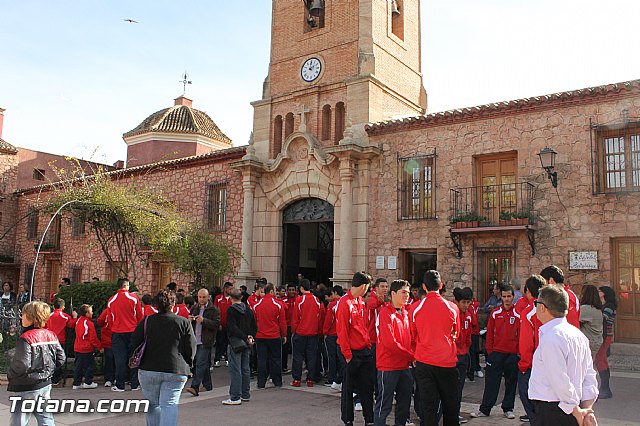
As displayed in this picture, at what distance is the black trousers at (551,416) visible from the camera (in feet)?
12.0

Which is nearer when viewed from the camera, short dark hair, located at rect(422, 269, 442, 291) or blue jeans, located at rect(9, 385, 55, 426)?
blue jeans, located at rect(9, 385, 55, 426)

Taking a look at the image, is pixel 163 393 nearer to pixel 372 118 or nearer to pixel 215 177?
pixel 372 118

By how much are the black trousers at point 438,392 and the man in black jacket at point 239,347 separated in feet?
11.1

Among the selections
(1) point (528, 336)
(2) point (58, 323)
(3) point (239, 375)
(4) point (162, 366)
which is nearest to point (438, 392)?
(1) point (528, 336)

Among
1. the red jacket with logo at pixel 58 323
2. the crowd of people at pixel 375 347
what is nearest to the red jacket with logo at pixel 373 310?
the crowd of people at pixel 375 347

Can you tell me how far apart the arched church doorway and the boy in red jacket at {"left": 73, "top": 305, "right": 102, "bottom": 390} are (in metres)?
8.06

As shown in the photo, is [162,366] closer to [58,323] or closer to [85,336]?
[85,336]

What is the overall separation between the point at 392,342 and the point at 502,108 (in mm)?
8823

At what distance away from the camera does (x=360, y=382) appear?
696 centimetres

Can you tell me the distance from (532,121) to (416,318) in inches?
346

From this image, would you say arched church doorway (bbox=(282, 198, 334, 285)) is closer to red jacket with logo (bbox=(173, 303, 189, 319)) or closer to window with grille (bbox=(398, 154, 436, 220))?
window with grille (bbox=(398, 154, 436, 220))

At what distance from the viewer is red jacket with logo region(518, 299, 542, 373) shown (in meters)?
6.06

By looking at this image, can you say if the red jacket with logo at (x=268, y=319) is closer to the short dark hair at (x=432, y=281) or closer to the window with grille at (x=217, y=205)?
the short dark hair at (x=432, y=281)

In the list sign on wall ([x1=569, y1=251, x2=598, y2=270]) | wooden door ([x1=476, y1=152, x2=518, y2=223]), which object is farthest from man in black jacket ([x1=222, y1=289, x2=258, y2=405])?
sign on wall ([x1=569, y1=251, x2=598, y2=270])
